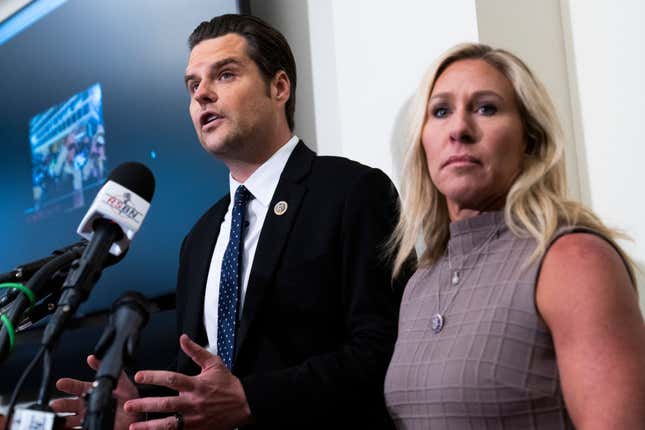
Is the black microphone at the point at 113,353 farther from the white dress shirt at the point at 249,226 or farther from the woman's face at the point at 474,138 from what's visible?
the white dress shirt at the point at 249,226

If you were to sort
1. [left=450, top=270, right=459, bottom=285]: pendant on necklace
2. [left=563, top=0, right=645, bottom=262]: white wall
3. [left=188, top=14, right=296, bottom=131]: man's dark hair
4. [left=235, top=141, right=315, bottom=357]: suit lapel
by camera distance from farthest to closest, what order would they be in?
[left=188, top=14, right=296, bottom=131]: man's dark hair, [left=563, top=0, right=645, bottom=262]: white wall, [left=235, top=141, right=315, bottom=357]: suit lapel, [left=450, top=270, right=459, bottom=285]: pendant on necklace

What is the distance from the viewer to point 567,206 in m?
1.57

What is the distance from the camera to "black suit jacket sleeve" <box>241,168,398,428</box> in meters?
1.72

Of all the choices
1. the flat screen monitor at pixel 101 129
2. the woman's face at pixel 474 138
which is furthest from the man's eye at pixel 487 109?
the flat screen monitor at pixel 101 129

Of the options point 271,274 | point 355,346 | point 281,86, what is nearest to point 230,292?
point 271,274

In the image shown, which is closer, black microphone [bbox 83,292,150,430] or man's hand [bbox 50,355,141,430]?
black microphone [bbox 83,292,150,430]

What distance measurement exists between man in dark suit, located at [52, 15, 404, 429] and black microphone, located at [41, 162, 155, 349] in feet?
1.10

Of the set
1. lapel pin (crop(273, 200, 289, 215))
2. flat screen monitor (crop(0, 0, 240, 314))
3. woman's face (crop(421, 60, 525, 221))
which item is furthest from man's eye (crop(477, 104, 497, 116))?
flat screen monitor (crop(0, 0, 240, 314))

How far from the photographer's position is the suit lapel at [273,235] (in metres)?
1.90

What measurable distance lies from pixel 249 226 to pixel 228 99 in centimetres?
32

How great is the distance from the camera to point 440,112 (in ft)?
5.77

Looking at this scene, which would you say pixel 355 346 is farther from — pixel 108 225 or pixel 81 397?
pixel 108 225

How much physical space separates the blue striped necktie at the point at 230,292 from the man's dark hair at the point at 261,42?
0.39m

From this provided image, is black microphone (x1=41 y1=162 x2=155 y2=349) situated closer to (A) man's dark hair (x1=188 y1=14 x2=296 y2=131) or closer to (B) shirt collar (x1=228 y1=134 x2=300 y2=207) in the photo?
(B) shirt collar (x1=228 y1=134 x2=300 y2=207)
